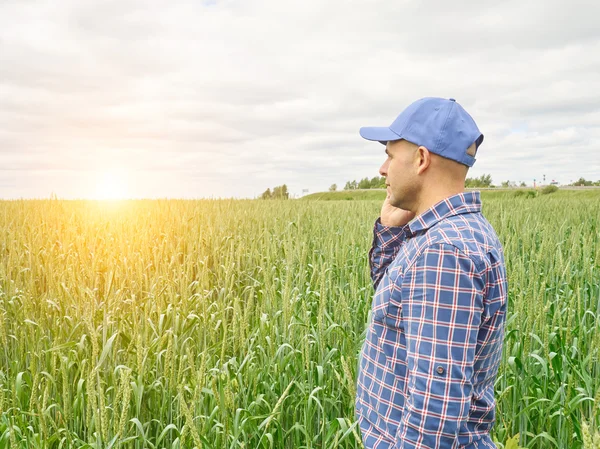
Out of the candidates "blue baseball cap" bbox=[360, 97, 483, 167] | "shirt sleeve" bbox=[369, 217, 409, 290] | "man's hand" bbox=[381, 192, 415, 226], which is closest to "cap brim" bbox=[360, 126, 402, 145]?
"blue baseball cap" bbox=[360, 97, 483, 167]

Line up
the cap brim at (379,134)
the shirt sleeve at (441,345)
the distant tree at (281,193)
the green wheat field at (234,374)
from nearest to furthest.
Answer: the shirt sleeve at (441,345) → the cap brim at (379,134) → the green wheat field at (234,374) → the distant tree at (281,193)

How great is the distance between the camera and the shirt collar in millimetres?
1438

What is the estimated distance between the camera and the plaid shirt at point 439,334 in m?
1.24

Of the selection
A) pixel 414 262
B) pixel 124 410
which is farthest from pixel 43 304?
pixel 414 262

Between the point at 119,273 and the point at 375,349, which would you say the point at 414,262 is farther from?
the point at 119,273

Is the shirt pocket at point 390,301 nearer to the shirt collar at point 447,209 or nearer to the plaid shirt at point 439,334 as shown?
the plaid shirt at point 439,334

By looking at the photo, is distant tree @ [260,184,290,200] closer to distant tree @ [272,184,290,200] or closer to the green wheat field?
distant tree @ [272,184,290,200]

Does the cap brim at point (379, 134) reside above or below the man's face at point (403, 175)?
above

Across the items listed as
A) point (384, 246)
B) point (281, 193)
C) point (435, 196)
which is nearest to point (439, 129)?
point (435, 196)

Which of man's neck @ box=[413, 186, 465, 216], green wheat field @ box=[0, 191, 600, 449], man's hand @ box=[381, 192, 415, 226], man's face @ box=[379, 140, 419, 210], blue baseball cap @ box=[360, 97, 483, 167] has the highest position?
blue baseball cap @ box=[360, 97, 483, 167]

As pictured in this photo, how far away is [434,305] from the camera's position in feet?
4.11

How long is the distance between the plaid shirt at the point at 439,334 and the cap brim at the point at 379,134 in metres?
0.26

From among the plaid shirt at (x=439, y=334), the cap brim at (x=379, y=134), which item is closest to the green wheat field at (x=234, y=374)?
the plaid shirt at (x=439, y=334)

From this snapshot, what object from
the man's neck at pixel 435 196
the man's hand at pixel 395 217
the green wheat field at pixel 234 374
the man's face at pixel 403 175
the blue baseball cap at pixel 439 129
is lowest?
the green wheat field at pixel 234 374
